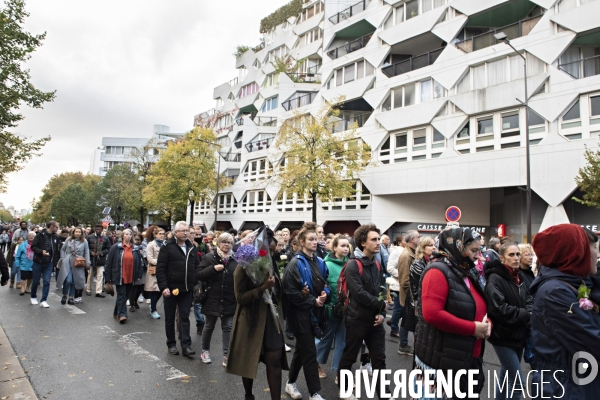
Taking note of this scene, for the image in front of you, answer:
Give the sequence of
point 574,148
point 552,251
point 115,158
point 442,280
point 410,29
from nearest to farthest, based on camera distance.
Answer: point 552,251
point 442,280
point 574,148
point 410,29
point 115,158

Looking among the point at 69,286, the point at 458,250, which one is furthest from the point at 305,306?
the point at 69,286

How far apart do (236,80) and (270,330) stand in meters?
49.3

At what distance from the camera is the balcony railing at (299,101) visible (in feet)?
108

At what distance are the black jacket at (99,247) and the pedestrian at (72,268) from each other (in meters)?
1.52

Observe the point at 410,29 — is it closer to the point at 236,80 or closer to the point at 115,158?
the point at 236,80

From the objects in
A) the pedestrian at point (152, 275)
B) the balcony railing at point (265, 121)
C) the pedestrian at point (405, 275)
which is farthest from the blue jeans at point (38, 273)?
the balcony railing at point (265, 121)

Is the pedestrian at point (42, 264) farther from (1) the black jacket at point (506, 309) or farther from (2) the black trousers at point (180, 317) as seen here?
(1) the black jacket at point (506, 309)

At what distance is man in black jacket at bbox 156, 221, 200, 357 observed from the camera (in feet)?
20.6

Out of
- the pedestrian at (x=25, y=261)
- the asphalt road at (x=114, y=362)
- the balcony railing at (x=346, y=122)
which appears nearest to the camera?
the asphalt road at (x=114, y=362)

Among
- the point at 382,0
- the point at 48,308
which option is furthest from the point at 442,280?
the point at 382,0

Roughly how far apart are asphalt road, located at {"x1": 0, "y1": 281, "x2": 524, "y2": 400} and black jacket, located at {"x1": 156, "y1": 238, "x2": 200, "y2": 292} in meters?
1.05

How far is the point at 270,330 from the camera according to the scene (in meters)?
4.13

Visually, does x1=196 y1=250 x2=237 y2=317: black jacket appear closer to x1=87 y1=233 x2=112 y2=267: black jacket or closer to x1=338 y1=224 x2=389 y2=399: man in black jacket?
x1=338 y1=224 x2=389 y2=399: man in black jacket

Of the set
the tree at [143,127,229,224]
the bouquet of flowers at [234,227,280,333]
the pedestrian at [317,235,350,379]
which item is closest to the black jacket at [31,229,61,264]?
the pedestrian at [317,235,350,379]
